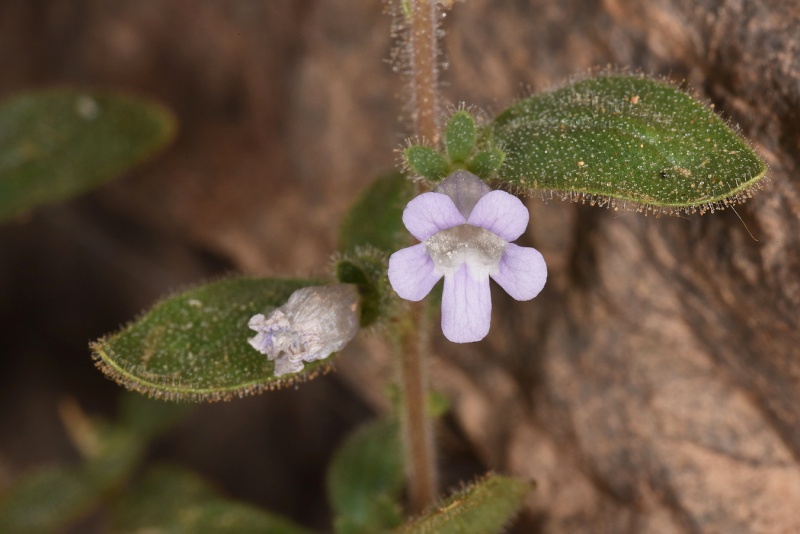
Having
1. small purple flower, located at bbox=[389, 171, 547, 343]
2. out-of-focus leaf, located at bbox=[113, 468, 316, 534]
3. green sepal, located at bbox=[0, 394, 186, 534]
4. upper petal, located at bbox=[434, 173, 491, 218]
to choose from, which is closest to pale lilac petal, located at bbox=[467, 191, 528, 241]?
small purple flower, located at bbox=[389, 171, 547, 343]

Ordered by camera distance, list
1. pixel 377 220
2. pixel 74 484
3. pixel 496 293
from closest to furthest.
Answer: pixel 377 220 → pixel 496 293 → pixel 74 484

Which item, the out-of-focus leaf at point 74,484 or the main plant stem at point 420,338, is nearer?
the main plant stem at point 420,338

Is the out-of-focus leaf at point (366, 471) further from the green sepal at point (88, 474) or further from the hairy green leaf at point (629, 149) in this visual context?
the hairy green leaf at point (629, 149)

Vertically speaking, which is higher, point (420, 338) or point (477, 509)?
point (420, 338)

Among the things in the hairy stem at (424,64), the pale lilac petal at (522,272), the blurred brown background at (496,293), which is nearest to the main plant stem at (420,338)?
the hairy stem at (424,64)

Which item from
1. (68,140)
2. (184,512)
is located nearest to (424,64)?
(184,512)

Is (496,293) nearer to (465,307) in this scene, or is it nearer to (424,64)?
(424,64)

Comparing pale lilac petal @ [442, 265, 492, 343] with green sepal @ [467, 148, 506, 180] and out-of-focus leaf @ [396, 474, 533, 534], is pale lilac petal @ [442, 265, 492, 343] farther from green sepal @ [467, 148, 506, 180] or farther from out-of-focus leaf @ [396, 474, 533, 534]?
out-of-focus leaf @ [396, 474, 533, 534]
